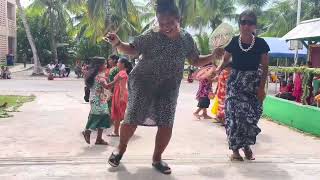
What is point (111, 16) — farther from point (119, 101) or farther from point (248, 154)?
point (248, 154)

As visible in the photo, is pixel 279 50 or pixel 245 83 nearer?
pixel 245 83

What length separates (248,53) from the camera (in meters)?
5.09

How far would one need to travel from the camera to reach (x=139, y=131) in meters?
7.59

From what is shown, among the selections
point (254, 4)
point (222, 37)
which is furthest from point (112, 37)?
point (254, 4)

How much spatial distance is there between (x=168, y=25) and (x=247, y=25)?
1.05 meters

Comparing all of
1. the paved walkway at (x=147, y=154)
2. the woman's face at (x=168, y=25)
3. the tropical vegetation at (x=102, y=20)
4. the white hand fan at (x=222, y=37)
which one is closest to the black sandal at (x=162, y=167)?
the paved walkway at (x=147, y=154)

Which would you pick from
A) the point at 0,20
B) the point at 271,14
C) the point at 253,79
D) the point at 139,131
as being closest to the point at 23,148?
the point at 139,131

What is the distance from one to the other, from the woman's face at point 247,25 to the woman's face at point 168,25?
0.92 meters

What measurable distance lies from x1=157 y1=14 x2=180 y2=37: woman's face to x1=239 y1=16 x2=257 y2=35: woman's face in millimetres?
924

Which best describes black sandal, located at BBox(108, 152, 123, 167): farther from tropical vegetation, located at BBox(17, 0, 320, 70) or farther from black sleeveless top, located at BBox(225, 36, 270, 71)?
tropical vegetation, located at BBox(17, 0, 320, 70)

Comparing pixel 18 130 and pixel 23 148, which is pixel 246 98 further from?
pixel 18 130

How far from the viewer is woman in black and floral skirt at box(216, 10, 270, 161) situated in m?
5.11

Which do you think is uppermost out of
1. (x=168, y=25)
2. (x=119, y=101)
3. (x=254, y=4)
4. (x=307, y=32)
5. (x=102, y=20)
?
(x=254, y=4)

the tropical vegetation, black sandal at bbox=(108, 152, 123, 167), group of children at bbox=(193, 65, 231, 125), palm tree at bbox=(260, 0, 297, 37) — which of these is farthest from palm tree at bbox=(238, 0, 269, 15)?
black sandal at bbox=(108, 152, 123, 167)
